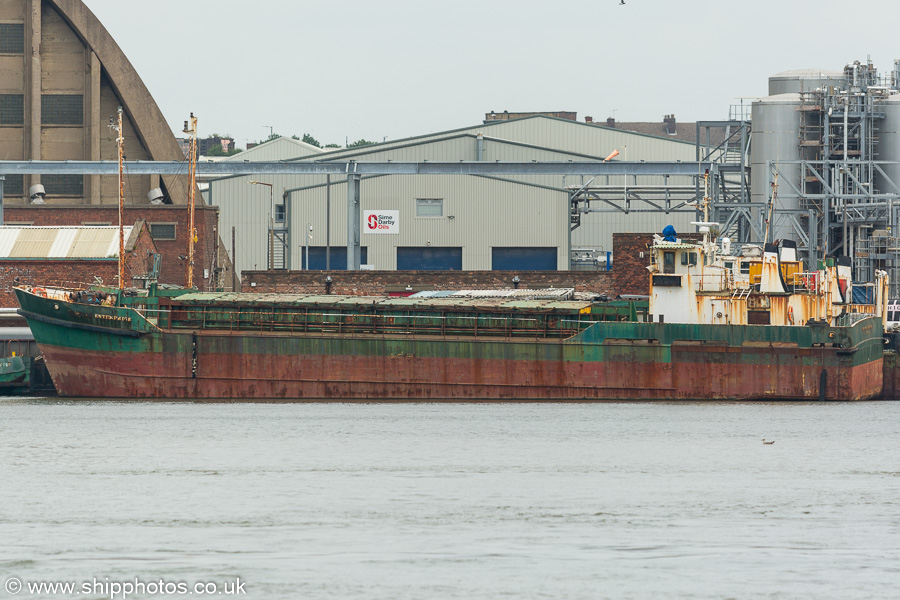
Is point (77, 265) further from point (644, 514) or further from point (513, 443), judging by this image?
point (644, 514)

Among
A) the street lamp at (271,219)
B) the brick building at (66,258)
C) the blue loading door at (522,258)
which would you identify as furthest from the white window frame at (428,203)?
the brick building at (66,258)

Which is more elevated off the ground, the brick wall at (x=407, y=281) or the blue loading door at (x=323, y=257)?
the blue loading door at (x=323, y=257)

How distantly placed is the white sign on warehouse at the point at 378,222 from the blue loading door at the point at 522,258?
718 centimetres

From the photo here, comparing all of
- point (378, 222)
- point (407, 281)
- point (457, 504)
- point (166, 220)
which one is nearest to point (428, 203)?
point (378, 222)

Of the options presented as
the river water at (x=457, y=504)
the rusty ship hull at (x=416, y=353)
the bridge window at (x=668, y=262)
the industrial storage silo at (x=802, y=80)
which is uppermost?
the industrial storage silo at (x=802, y=80)

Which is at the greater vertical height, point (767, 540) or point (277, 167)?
point (277, 167)

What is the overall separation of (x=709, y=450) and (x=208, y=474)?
49.6ft

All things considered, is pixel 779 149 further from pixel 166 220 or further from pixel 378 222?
pixel 166 220

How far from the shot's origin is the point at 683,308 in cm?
4922

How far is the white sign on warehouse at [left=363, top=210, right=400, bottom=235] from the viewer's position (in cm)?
8119

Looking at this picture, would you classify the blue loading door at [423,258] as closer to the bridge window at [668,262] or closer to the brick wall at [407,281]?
the brick wall at [407,281]

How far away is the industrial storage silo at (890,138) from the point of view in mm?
64875

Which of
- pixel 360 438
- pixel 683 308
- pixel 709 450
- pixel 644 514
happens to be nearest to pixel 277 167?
pixel 683 308

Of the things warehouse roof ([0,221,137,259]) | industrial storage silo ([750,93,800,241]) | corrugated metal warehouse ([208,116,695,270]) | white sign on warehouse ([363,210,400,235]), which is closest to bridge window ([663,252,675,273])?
industrial storage silo ([750,93,800,241])
